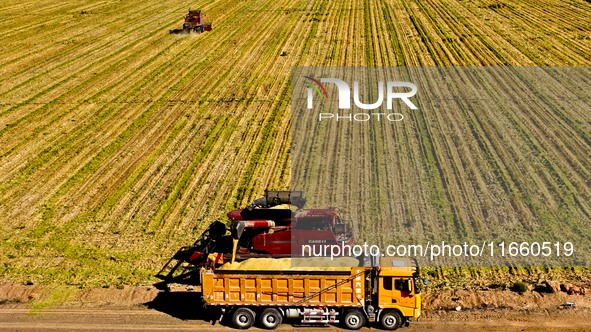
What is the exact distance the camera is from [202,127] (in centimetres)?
3042

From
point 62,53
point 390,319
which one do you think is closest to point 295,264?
point 390,319

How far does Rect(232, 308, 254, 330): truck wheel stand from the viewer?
16.4 m

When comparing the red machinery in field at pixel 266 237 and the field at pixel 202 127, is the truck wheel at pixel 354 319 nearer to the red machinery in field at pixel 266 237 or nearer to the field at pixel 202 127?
the red machinery in field at pixel 266 237

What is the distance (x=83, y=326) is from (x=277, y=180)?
417 inches

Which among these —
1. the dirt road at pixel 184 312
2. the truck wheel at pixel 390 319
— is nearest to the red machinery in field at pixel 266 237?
the dirt road at pixel 184 312

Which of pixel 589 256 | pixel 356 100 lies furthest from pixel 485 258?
pixel 356 100

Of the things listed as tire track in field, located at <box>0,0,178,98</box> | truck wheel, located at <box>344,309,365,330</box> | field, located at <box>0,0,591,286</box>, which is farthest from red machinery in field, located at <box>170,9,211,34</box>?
truck wheel, located at <box>344,309,365,330</box>

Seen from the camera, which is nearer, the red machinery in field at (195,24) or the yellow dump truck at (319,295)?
the yellow dump truck at (319,295)

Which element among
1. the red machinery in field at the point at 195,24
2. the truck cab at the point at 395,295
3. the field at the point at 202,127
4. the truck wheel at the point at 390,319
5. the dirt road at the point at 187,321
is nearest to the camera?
the truck cab at the point at 395,295

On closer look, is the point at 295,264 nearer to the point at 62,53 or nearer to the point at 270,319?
the point at 270,319

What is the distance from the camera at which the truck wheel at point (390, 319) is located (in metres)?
16.2

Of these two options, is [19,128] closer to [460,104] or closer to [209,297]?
[209,297]

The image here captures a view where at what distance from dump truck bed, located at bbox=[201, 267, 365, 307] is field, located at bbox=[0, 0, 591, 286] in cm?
391

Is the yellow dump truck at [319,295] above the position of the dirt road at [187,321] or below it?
above
